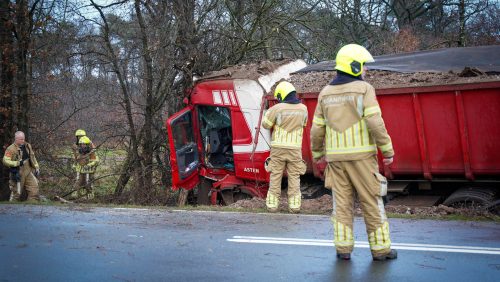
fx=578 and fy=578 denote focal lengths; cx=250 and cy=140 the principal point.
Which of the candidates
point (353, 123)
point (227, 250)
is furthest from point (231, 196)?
point (353, 123)

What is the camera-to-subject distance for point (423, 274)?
4461mm

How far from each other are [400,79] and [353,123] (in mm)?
5297

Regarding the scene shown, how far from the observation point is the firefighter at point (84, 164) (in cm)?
1486

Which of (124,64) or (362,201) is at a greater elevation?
(124,64)

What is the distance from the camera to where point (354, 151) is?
4777mm

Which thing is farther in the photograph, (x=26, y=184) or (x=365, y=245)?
(x=26, y=184)

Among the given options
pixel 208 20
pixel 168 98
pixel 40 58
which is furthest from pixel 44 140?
pixel 208 20

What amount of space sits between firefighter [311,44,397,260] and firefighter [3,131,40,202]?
30.9 feet

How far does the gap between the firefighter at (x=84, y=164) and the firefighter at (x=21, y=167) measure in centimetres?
157

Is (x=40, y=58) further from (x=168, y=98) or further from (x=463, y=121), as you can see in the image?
(x=463, y=121)

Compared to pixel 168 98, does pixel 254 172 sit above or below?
below

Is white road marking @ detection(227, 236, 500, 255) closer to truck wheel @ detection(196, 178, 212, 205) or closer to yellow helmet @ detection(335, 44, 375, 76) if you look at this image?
yellow helmet @ detection(335, 44, 375, 76)

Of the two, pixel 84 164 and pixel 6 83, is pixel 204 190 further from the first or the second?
pixel 6 83

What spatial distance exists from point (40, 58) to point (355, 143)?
10.9 metres
